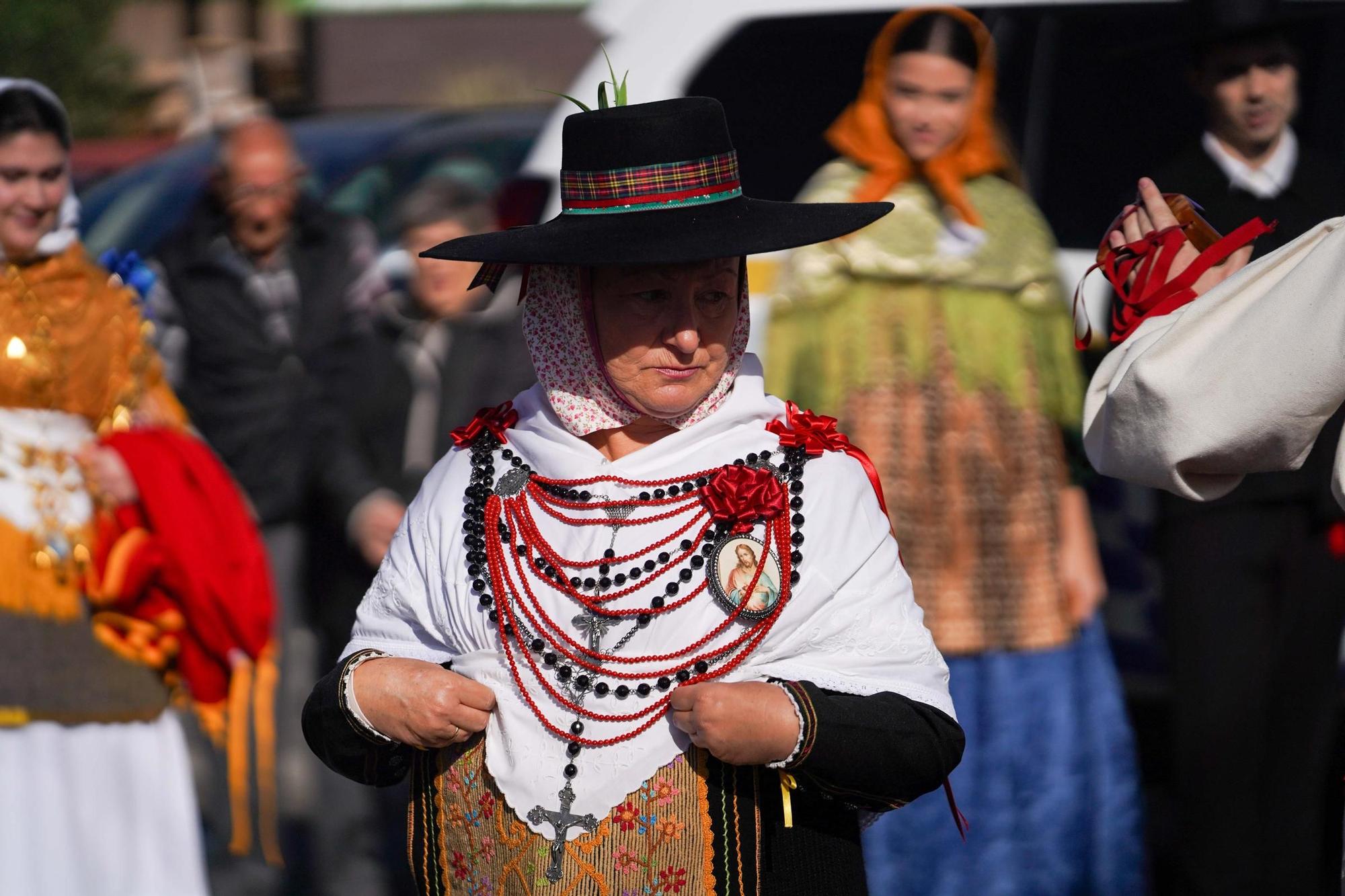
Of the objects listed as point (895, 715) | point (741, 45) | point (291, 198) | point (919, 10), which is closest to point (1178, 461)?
point (895, 715)

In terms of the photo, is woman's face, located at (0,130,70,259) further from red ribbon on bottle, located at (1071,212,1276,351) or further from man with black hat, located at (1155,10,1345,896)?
red ribbon on bottle, located at (1071,212,1276,351)

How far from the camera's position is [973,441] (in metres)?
5.01

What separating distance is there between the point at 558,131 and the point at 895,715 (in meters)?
3.57

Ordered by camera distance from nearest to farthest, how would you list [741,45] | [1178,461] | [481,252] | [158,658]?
[1178,461], [481,252], [158,658], [741,45]

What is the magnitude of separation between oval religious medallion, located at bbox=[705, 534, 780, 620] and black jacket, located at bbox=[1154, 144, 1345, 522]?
7.53ft

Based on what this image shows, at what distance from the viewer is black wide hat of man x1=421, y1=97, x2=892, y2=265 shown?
2.83 m

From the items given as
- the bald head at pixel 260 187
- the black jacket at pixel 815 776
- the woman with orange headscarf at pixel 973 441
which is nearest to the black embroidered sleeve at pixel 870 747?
the black jacket at pixel 815 776

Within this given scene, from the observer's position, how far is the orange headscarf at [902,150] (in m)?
5.11

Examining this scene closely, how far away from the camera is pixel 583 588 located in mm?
2910

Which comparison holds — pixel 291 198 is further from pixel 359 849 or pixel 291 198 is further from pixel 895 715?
pixel 895 715

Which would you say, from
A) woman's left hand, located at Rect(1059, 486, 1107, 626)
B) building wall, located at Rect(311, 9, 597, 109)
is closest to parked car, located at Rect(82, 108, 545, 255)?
woman's left hand, located at Rect(1059, 486, 1107, 626)

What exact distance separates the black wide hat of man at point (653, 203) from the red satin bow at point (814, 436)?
11.8 inches

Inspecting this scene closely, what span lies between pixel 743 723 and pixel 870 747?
0.63 feet

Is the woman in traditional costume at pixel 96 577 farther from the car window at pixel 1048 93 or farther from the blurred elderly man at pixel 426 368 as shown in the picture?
the car window at pixel 1048 93
